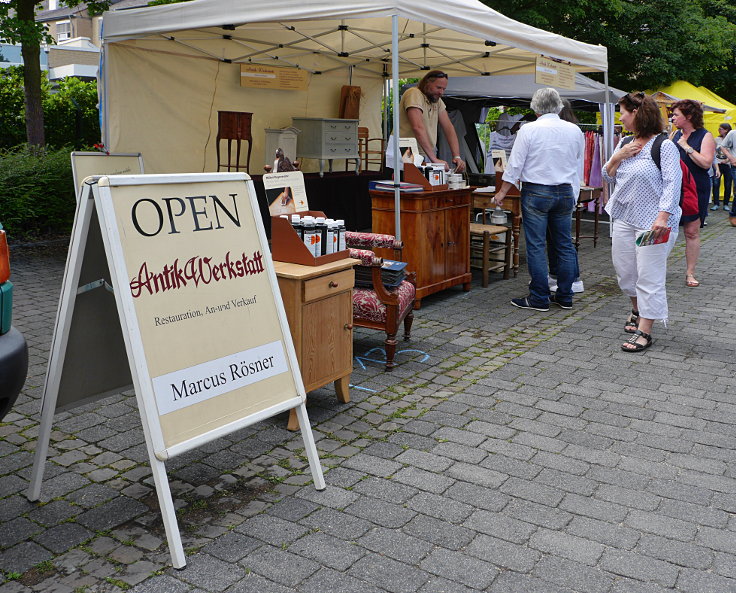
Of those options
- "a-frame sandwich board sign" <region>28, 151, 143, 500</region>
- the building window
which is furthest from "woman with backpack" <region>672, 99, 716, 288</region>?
the building window

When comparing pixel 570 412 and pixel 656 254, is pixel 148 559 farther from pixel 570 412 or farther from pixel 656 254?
pixel 656 254

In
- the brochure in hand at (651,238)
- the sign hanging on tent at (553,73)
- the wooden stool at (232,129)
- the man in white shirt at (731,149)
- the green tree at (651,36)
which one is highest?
the green tree at (651,36)

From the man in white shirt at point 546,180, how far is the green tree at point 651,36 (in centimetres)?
1011

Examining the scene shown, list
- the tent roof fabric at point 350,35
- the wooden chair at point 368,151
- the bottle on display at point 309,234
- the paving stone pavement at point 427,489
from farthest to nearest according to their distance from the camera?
the wooden chair at point 368,151, the tent roof fabric at point 350,35, the bottle on display at point 309,234, the paving stone pavement at point 427,489

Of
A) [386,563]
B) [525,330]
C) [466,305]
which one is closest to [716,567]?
[386,563]

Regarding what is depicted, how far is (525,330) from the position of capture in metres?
6.26

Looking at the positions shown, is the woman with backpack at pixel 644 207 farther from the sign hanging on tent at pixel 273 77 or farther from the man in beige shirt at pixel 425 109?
the sign hanging on tent at pixel 273 77

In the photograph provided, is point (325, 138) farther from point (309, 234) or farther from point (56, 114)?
point (309, 234)

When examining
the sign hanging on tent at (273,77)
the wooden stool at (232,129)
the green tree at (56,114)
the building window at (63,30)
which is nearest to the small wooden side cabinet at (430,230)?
the wooden stool at (232,129)

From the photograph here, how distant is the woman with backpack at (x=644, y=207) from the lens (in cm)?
531

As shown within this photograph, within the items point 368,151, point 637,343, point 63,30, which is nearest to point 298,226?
point 637,343

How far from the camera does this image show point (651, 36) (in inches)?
722

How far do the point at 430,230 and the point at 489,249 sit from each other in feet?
4.94

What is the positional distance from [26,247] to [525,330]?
20.8 ft
